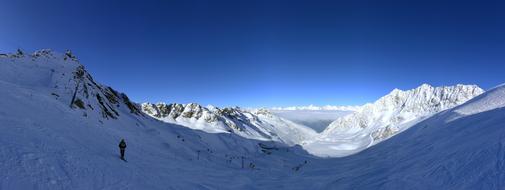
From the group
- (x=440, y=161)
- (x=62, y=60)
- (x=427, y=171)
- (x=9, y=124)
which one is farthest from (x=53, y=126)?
(x=62, y=60)

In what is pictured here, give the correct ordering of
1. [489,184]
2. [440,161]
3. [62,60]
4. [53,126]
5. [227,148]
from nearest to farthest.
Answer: [489,184] < [53,126] < [440,161] < [62,60] < [227,148]

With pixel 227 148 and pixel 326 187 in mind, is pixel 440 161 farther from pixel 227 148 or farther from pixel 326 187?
pixel 227 148

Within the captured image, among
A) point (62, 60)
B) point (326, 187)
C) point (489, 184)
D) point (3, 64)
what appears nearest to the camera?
point (489, 184)

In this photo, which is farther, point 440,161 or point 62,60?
point 62,60

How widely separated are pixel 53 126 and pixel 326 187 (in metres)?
24.4

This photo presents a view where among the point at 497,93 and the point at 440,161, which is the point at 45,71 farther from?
the point at 497,93

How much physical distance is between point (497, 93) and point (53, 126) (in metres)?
67.5

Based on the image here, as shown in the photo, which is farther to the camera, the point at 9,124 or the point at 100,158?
the point at 100,158

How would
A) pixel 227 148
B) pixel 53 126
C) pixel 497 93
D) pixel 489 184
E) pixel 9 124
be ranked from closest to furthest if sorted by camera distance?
pixel 489 184 → pixel 9 124 → pixel 53 126 → pixel 497 93 → pixel 227 148

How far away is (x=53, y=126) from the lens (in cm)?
2630

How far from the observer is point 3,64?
50.7 m

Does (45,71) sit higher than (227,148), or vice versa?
(45,71)

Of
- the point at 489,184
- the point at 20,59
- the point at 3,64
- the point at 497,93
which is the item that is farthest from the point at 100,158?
the point at 497,93

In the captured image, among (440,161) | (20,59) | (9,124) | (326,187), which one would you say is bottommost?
(326,187)
